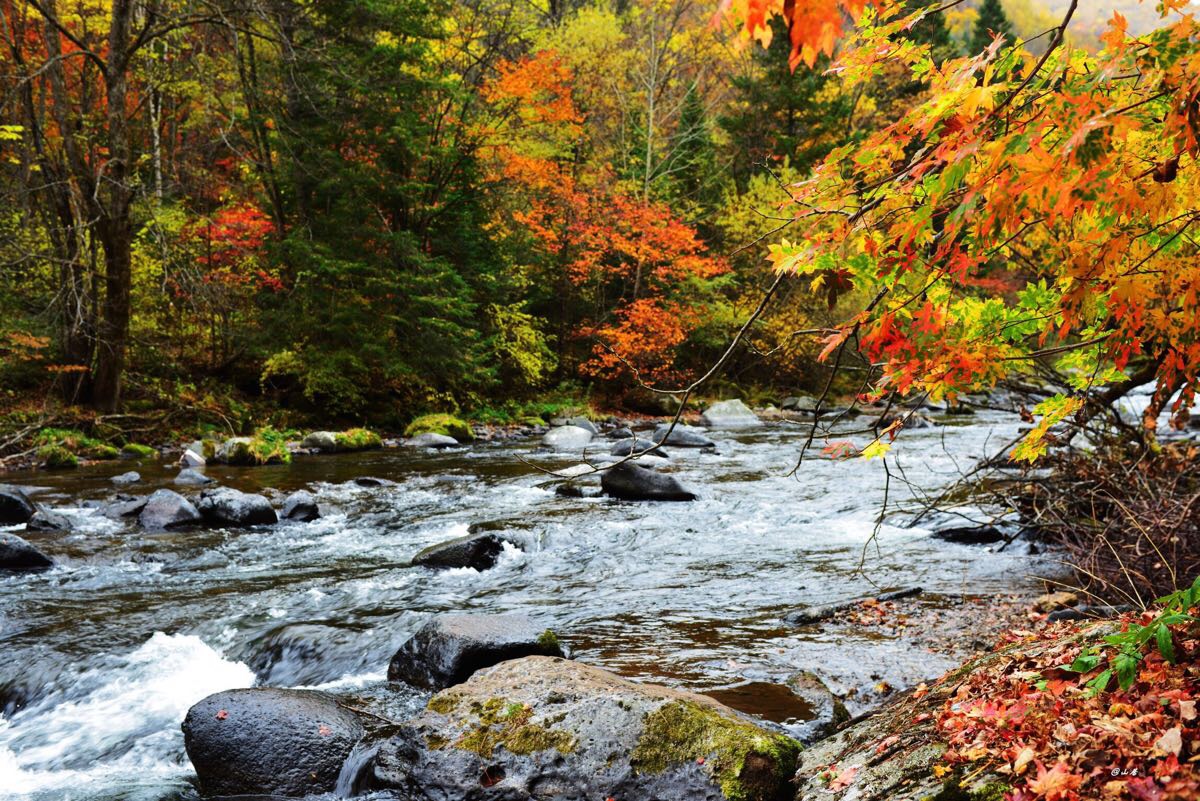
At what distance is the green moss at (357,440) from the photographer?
14781 millimetres

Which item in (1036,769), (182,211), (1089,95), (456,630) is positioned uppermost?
(182,211)

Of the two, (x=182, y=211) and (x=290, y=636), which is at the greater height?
(x=182, y=211)

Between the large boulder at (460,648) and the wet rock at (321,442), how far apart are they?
10.7m

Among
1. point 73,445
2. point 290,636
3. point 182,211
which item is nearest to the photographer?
point 290,636

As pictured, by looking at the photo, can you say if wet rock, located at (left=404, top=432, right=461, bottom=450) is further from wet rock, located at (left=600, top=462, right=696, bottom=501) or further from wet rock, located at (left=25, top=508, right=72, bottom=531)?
wet rock, located at (left=25, top=508, right=72, bottom=531)

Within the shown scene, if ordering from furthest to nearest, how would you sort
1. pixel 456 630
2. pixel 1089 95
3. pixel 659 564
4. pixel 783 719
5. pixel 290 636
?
pixel 659 564 → pixel 290 636 → pixel 456 630 → pixel 783 719 → pixel 1089 95

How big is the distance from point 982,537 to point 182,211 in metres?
15.6

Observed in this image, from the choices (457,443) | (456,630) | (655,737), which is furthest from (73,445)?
(655,737)

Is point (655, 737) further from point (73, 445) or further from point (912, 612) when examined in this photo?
Result: point (73, 445)

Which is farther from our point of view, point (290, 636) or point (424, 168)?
point (424, 168)

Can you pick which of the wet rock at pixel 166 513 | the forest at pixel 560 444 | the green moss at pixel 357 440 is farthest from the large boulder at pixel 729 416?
the wet rock at pixel 166 513

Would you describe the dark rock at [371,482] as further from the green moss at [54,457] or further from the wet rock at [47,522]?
the green moss at [54,457]

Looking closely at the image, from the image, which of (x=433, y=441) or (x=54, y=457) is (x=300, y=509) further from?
(x=433, y=441)

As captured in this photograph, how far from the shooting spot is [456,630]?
457cm
